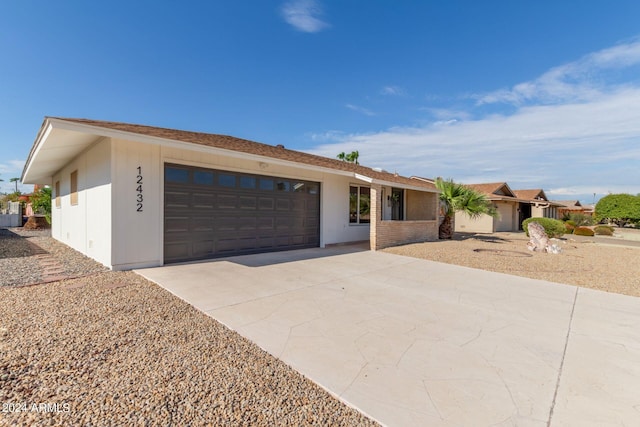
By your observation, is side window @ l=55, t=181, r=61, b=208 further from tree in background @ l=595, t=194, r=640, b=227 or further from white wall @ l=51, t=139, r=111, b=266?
tree in background @ l=595, t=194, r=640, b=227

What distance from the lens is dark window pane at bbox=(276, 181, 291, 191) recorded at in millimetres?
9867

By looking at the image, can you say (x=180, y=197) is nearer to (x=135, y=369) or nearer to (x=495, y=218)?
(x=135, y=369)

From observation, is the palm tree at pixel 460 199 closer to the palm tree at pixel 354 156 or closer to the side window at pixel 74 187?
the side window at pixel 74 187

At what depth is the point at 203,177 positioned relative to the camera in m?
7.91

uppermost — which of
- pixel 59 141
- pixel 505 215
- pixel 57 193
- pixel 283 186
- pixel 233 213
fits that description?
pixel 59 141

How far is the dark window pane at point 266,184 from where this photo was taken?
30.7 feet

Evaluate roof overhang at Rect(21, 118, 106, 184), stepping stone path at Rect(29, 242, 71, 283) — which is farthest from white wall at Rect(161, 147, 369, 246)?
stepping stone path at Rect(29, 242, 71, 283)

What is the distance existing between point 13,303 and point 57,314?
116 centimetres

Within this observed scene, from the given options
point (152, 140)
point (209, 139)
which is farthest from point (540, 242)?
point (152, 140)

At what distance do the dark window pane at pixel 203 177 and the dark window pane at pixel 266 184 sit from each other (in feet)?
5.83

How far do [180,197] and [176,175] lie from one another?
1.95 feet

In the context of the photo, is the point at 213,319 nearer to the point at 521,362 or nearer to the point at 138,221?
the point at 521,362

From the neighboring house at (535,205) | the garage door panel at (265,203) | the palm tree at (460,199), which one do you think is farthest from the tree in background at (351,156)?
the garage door panel at (265,203)

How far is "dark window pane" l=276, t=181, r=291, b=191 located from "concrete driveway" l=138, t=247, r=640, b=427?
401 cm
